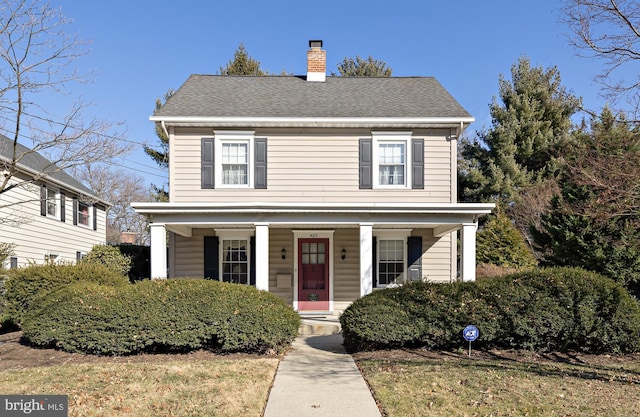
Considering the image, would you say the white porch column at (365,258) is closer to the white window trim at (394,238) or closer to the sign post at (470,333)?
the white window trim at (394,238)

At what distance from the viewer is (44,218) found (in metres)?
18.3

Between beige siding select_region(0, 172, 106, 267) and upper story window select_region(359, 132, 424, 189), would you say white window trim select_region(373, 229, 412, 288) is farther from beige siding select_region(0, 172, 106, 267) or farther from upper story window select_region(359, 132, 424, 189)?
beige siding select_region(0, 172, 106, 267)

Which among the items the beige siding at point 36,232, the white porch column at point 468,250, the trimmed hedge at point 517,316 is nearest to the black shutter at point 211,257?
the beige siding at point 36,232

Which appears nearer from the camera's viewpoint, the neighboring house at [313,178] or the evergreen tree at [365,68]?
the neighboring house at [313,178]

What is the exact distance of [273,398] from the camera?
6.09 metres

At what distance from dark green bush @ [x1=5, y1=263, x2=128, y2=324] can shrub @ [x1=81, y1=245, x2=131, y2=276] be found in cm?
571

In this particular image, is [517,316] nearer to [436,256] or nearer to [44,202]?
[436,256]

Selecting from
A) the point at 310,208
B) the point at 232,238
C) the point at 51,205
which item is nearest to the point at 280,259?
the point at 232,238

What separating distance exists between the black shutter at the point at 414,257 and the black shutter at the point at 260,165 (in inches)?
172

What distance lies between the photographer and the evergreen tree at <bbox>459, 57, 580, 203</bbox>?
26.6 meters

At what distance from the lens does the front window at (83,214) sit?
22.1 metres

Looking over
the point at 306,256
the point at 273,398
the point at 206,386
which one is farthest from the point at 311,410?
the point at 306,256

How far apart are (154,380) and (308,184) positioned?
7.56 meters

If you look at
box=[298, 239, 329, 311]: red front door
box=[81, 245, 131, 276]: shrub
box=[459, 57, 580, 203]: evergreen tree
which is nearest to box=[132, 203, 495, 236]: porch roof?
box=[298, 239, 329, 311]: red front door
